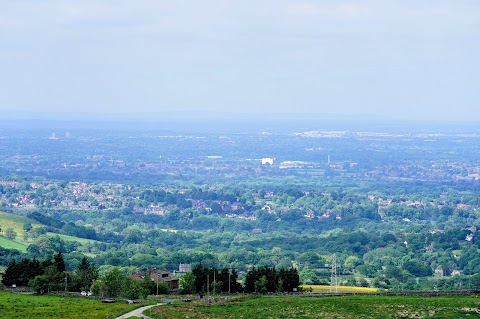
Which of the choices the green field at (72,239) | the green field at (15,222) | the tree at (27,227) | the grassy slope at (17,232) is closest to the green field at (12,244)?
the grassy slope at (17,232)

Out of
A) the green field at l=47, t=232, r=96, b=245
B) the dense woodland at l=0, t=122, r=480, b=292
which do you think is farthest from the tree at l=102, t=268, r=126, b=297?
the green field at l=47, t=232, r=96, b=245

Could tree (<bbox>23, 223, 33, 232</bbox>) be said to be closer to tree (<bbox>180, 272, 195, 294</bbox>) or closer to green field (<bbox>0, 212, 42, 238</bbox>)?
green field (<bbox>0, 212, 42, 238</bbox>)

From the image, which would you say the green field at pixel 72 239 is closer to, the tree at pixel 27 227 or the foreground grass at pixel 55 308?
the tree at pixel 27 227

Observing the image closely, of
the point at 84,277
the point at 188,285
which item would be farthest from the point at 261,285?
the point at 84,277

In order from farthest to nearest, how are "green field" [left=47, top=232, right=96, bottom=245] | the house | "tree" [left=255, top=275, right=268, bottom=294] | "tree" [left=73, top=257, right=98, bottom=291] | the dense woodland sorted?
"green field" [left=47, top=232, right=96, bottom=245], the dense woodland, the house, "tree" [left=255, top=275, right=268, bottom=294], "tree" [left=73, top=257, right=98, bottom=291]

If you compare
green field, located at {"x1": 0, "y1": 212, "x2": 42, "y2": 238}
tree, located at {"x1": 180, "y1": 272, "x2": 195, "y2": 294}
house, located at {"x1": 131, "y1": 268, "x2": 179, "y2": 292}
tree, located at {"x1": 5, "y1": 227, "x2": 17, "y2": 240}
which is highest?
tree, located at {"x1": 180, "y1": 272, "x2": 195, "y2": 294}
